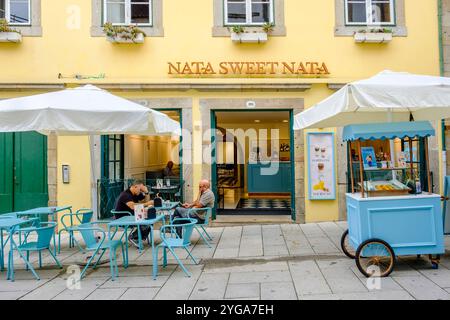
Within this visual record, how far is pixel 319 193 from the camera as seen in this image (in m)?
8.98

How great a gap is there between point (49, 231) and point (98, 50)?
5.00m

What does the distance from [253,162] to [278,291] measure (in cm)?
909

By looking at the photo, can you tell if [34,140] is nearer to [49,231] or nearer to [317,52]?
[49,231]

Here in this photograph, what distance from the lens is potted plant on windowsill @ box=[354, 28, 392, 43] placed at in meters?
8.86

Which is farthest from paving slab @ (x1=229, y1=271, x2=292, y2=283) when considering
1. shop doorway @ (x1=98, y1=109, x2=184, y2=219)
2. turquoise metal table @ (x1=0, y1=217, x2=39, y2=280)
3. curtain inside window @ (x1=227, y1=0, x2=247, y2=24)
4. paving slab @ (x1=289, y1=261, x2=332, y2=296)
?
curtain inside window @ (x1=227, y1=0, x2=247, y2=24)

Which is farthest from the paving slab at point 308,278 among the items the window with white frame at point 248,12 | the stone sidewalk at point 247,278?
the window with white frame at point 248,12

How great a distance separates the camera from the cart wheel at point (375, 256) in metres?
5.04

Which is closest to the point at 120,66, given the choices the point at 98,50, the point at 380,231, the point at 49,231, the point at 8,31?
the point at 98,50

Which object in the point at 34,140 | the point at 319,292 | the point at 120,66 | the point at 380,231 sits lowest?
the point at 319,292

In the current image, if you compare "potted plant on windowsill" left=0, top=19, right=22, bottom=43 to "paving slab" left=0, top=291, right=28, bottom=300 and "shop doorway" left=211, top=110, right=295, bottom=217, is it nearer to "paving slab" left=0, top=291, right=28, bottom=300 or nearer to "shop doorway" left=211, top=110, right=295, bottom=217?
"shop doorway" left=211, top=110, right=295, bottom=217

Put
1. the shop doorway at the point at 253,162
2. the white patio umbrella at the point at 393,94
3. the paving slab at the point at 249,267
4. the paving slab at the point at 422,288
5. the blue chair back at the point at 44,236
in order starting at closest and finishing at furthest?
the paving slab at the point at 422,288
the white patio umbrella at the point at 393,94
the blue chair back at the point at 44,236
the paving slab at the point at 249,267
the shop doorway at the point at 253,162

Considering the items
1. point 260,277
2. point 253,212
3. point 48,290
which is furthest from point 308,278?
point 253,212

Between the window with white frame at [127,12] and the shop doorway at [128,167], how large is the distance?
89.5 inches

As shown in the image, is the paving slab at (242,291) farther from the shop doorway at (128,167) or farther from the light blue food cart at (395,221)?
the shop doorway at (128,167)
